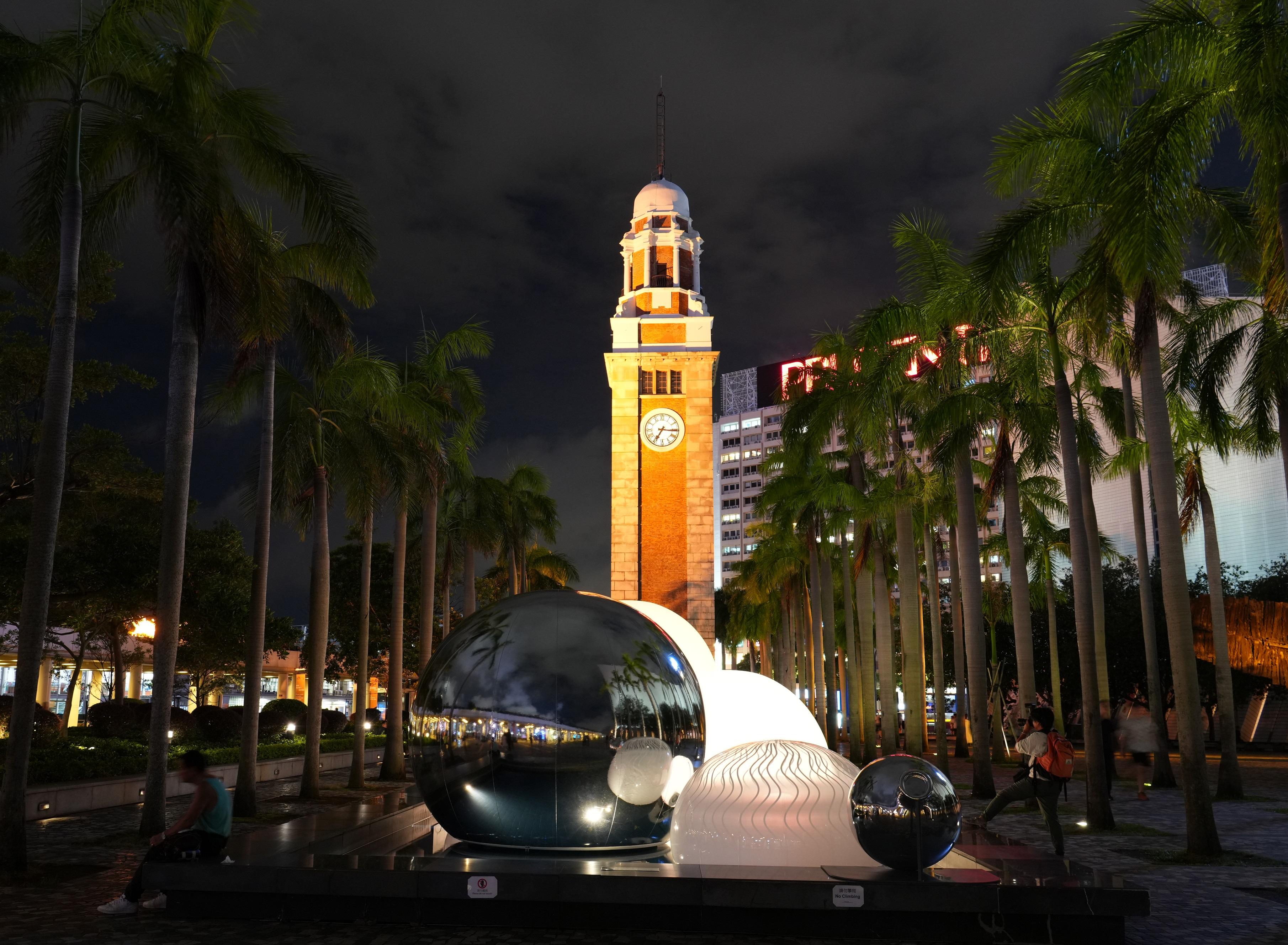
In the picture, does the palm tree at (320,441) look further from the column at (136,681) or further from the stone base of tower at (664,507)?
the stone base of tower at (664,507)

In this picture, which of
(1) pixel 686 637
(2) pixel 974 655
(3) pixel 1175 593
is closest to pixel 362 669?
(1) pixel 686 637

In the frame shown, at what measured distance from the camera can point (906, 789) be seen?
795 centimetres

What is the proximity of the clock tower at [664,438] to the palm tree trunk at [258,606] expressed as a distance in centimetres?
3321

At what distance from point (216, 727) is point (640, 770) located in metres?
22.3

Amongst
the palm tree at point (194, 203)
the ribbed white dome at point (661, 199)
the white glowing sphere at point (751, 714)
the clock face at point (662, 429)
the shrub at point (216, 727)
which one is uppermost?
the ribbed white dome at point (661, 199)

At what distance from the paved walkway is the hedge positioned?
104 centimetres

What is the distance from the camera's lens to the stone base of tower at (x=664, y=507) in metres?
52.2

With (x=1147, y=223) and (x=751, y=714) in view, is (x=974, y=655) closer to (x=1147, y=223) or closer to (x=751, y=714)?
(x=751, y=714)

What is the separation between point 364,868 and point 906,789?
4220 millimetres

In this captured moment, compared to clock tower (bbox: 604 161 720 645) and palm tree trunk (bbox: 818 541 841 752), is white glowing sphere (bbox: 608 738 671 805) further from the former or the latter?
clock tower (bbox: 604 161 720 645)

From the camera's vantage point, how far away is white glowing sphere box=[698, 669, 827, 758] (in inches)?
450

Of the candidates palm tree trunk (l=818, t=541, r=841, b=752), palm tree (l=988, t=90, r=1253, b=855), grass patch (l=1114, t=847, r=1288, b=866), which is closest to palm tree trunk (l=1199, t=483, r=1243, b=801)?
palm tree (l=988, t=90, r=1253, b=855)

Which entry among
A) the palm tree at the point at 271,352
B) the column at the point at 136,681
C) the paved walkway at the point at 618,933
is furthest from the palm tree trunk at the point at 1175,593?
the column at the point at 136,681

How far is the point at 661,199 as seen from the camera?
57.8m
